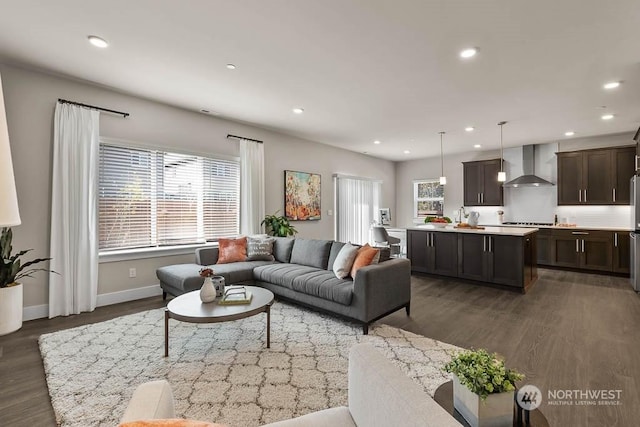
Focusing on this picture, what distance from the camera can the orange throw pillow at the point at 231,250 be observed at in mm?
4379

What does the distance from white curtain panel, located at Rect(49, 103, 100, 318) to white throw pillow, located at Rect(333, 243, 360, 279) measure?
9.83 ft

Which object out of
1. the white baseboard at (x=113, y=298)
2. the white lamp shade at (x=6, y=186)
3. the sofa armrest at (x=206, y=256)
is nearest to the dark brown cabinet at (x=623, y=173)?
the sofa armrest at (x=206, y=256)

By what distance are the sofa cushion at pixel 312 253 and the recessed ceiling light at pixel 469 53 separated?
8.57 feet

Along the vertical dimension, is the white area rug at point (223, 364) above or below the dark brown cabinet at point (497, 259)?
below

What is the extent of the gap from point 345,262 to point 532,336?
1.97 m

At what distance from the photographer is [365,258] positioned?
3.28 m

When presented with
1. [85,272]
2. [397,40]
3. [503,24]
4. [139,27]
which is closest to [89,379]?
[85,272]

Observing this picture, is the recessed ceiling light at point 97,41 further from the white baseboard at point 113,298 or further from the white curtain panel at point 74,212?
the white baseboard at point 113,298

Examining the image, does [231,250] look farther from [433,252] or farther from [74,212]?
[433,252]

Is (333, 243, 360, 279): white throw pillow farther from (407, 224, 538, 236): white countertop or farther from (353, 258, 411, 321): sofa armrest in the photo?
(407, 224, 538, 236): white countertop

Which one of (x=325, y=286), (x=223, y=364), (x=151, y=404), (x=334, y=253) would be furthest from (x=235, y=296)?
(x=151, y=404)

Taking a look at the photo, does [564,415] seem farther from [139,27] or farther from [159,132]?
[159,132]

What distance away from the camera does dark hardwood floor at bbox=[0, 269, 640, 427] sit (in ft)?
6.32

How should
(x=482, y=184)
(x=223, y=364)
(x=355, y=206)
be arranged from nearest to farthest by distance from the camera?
1. (x=223, y=364)
2. (x=482, y=184)
3. (x=355, y=206)
